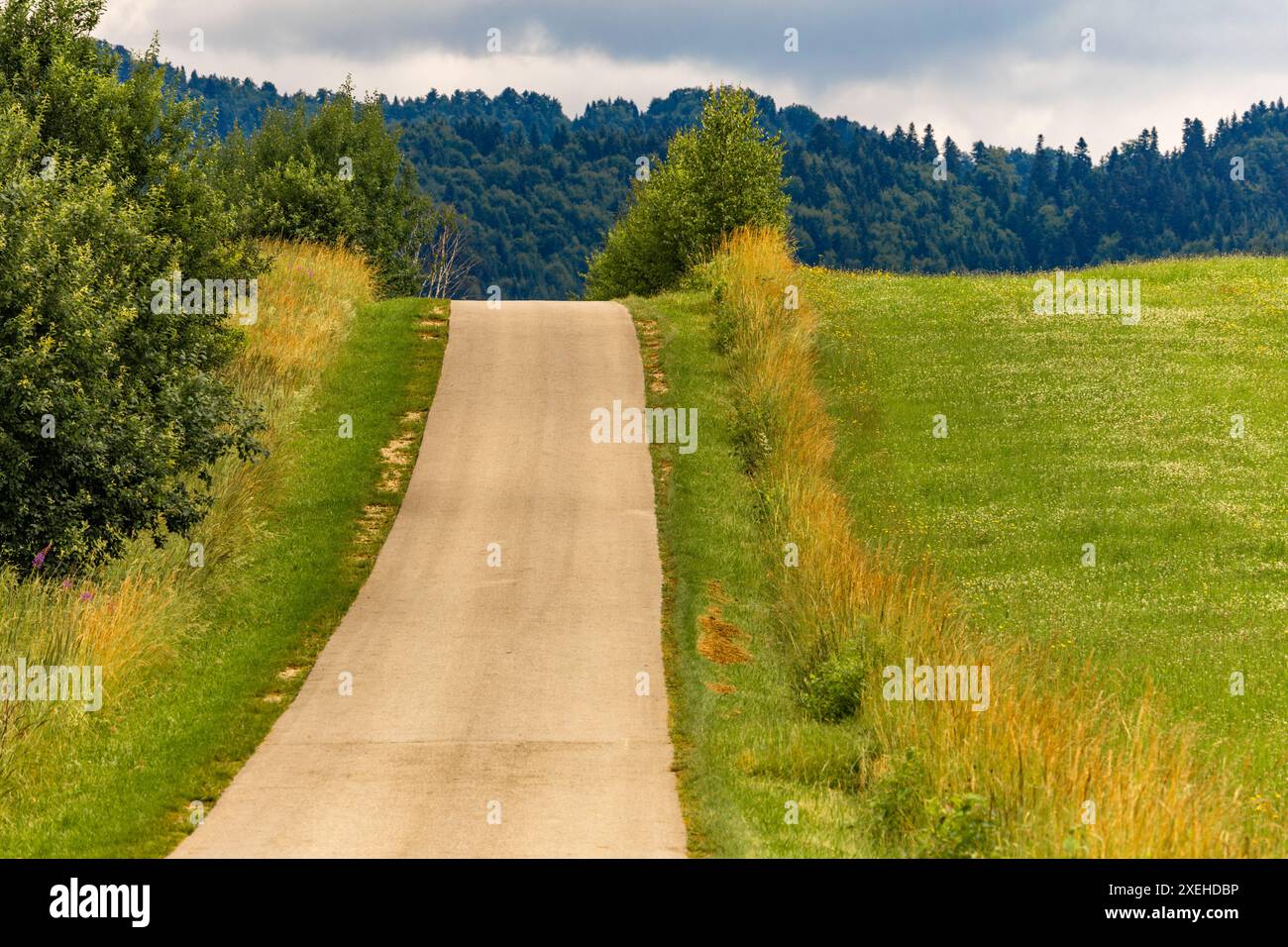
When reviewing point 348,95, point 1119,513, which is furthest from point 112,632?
point 348,95

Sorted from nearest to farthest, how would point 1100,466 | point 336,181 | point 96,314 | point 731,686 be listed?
point 731,686, point 96,314, point 1100,466, point 336,181

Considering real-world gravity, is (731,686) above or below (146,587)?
below

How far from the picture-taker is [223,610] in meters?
16.6

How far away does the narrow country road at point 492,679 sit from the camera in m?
10.6

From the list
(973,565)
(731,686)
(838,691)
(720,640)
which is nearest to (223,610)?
(720,640)

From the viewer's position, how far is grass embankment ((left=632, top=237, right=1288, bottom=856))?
10.6 metres

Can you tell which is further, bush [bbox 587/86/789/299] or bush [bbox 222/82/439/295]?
bush [bbox 222/82/439/295]

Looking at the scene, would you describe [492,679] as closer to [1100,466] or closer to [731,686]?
[731,686]

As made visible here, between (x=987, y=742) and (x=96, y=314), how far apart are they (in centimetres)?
1091

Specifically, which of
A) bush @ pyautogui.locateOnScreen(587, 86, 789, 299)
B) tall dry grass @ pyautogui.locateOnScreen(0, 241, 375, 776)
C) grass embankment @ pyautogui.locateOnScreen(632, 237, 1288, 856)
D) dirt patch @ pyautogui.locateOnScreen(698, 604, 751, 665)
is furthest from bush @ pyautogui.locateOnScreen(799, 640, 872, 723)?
bush @ pyautogui.locateOnScreen(587, 86, 789, 299)

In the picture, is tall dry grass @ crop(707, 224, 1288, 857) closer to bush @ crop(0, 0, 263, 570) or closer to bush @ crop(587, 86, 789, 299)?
bush @ crop(0, 0, 263, 570)

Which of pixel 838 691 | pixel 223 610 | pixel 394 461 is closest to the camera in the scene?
pixel 838 691

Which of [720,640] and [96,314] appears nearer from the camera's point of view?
[96,314]

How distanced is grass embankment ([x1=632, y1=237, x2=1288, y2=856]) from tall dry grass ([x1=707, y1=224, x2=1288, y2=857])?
0.12 ft
